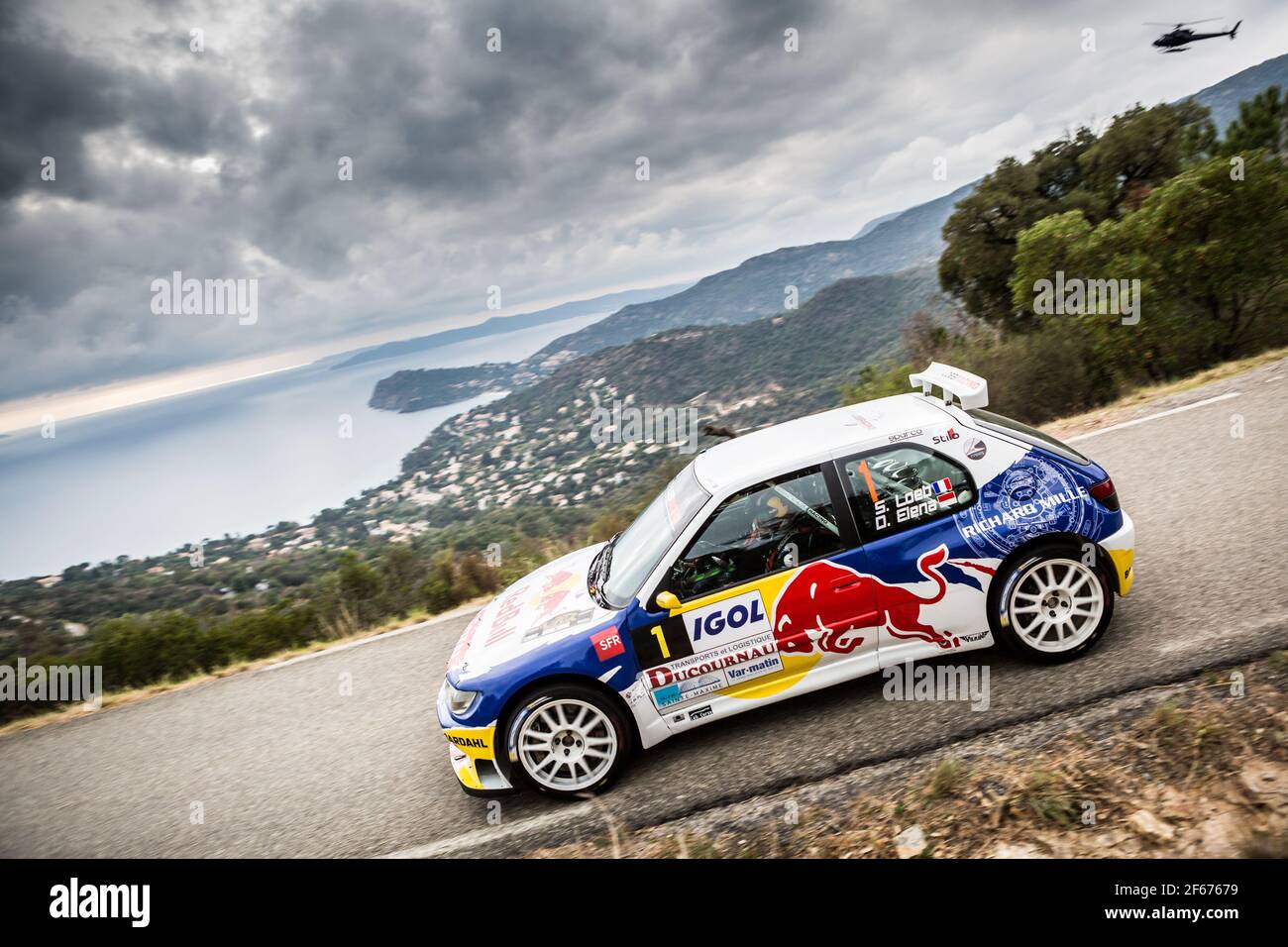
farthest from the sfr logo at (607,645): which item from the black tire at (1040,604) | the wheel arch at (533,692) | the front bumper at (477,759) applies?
the black tire at (1040,604)

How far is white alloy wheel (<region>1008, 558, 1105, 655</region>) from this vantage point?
436 centimetres

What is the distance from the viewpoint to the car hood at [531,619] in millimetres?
4410

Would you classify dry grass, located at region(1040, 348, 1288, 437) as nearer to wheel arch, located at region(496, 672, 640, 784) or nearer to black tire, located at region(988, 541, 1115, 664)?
black tire, located at region(988, 541, 1115, 664)

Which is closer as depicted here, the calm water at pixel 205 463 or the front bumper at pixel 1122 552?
the front bumper at pixel 1122 552

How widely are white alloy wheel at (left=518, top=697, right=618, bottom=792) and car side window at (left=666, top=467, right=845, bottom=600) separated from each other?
89cm

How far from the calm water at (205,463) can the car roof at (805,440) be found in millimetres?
8569

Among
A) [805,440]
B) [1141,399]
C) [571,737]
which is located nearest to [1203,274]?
[1141,399]

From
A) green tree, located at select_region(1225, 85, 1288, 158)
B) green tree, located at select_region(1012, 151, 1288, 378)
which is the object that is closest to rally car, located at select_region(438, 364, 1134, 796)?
green tree, located at select_region(1012, 151, 1288, 378)

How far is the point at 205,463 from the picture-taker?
2306 inches

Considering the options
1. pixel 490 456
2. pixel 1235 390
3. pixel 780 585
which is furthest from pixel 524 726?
pixel 490 456

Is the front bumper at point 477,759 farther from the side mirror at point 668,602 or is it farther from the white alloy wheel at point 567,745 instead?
the side mirror at point 668,602

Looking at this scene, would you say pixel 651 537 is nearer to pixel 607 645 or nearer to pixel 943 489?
pixel 607 645

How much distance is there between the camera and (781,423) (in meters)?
5.36
